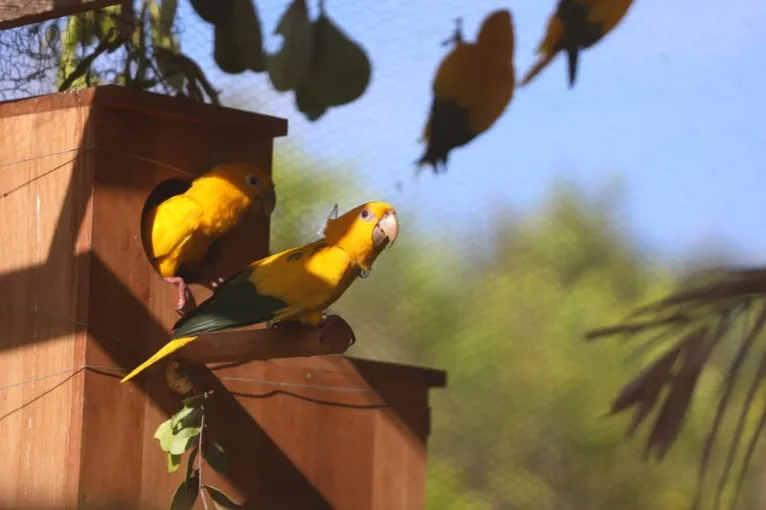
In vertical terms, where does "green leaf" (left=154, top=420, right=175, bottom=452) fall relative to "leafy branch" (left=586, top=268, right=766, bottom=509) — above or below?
below

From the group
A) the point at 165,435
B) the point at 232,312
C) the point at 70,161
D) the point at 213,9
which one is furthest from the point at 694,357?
the point at 213,9

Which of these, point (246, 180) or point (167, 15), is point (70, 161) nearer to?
point (246, 180)

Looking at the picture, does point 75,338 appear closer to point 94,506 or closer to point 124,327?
point 124,327

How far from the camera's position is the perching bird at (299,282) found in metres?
1.09

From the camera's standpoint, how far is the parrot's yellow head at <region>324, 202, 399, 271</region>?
1.11 meters

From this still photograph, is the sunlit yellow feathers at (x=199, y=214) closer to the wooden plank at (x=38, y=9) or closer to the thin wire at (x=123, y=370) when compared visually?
the thin wire at (x=123, y=370)

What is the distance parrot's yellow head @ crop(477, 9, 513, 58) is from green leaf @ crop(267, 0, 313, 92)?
0.28 m

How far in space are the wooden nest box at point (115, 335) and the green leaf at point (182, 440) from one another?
0.08 m

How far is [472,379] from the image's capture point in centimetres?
165

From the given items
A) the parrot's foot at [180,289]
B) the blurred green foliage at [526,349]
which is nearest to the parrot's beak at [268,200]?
the parrot's foot at [180,289]

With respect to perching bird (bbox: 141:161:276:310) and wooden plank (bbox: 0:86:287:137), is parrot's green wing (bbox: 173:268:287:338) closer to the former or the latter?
perching bird (bbox: 141:161:276:310)

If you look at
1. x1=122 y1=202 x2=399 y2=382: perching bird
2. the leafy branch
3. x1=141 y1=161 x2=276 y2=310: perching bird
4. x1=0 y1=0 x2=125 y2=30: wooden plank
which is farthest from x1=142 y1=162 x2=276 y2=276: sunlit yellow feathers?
the leafy branch

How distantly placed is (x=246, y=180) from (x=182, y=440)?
0.98ft

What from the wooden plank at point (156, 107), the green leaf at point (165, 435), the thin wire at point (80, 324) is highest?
the wooden plank at point (156, 107)
